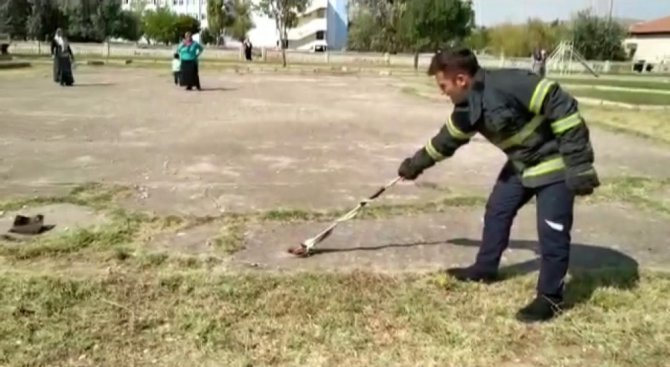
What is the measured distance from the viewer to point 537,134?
396cm

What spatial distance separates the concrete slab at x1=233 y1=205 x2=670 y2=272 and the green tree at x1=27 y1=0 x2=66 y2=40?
6377cm

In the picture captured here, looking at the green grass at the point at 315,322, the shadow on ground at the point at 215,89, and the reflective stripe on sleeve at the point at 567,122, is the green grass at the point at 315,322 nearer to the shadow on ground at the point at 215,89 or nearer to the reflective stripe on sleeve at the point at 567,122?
the reflective stripe on sleeve at the point at 567,122

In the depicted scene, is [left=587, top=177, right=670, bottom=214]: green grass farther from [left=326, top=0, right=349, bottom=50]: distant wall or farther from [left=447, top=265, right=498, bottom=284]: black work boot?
[left=326, top=0, right=349, bottom=50]: distant wall

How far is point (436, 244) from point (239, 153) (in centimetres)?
468

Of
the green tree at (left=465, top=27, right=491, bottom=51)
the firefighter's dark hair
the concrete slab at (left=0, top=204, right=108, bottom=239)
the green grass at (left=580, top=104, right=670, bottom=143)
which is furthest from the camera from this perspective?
the green tree at (left=465, top=27, right=491, bottom=51)

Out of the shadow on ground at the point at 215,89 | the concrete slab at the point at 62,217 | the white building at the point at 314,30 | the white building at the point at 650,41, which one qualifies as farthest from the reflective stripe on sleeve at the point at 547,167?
the white building at the point at 314,30

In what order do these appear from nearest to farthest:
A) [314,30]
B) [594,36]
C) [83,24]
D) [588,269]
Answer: [588,269] → [594,36] → [83,24] → [314,30]

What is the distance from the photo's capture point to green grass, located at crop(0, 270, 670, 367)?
3533mm

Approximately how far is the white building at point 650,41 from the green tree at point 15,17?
5929 centimetres

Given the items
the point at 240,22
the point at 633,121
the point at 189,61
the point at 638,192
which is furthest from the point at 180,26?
the point at 638,192

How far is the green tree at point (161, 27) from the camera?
82.8m

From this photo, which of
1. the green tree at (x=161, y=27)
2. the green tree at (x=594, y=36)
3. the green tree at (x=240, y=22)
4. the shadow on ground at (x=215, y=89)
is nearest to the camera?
the shadow on ground at (x=215, y=89)

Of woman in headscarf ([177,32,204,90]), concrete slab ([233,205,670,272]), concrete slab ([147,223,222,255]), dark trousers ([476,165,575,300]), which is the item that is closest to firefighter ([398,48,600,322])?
dark trousers ([476,165,575,300])

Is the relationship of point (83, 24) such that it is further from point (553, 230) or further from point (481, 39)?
point (553, 230)
